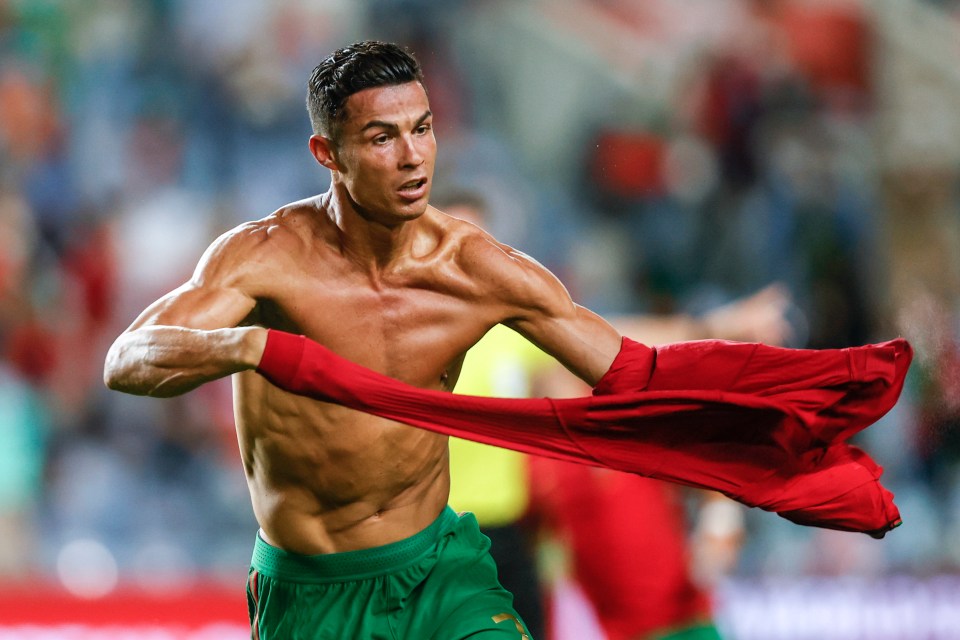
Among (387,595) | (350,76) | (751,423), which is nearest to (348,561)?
(387,595)

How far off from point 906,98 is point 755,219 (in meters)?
1.38

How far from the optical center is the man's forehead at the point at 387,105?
10.7 feet

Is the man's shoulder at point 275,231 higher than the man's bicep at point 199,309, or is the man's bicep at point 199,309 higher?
the man's shoulder at point 275,231

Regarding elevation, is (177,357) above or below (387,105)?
below

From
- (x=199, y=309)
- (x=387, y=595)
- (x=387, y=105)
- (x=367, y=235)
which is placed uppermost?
(x=387, y=105)

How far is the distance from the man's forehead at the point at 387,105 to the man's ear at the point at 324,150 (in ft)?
0.43

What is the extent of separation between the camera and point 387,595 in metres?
3.42

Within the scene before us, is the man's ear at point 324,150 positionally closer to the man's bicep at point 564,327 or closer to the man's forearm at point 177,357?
the man's bicep at point 564,327

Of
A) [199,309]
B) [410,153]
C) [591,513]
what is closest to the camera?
[199,309]

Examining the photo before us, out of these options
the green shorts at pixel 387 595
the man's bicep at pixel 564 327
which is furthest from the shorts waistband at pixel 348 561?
the man's bicep at pixel 564 327

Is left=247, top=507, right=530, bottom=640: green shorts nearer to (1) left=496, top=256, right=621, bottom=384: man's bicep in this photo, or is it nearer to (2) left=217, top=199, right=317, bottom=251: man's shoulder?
(1) left=496, top=256, right=621, bottom=384: man's bicep

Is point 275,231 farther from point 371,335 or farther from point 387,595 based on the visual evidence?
point 387,595

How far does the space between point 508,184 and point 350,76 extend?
500 centimetres

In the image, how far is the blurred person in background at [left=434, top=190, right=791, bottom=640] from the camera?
5.05 metres
